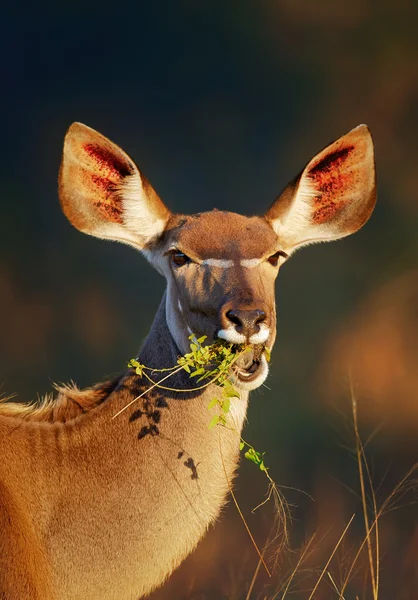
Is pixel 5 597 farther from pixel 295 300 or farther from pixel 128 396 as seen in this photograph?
pixel 295 300

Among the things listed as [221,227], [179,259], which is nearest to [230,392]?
[179,259]

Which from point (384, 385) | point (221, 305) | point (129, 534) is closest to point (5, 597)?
point (129, 534)

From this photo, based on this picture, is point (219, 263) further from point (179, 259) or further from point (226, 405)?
point (226, 405)

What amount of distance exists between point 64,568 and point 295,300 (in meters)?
12.6

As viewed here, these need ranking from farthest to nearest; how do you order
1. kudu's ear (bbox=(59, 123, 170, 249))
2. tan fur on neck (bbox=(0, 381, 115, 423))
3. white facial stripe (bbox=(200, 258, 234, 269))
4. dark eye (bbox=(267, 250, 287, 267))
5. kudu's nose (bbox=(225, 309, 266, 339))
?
kudu's ear (bbox=(59, 123, 170, 249))
dark eye (bbox=(267, 250, 287, 267))
tan fur on neck (bbox=(0, 381, 115, 423))
white facial stripe (bbox=(200, 258, 234, 269))
kudu's nose (bbox=(225, 309, 266, 339))

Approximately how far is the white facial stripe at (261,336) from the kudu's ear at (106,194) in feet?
3.28

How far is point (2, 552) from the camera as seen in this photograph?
398 cm

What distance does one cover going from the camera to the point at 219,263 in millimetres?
4461

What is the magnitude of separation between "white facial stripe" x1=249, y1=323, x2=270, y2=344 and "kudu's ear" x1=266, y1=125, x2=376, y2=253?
932 mm

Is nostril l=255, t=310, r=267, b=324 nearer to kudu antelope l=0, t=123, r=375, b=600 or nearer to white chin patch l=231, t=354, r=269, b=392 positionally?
kudu antelope l=0, t=123, r=375, b=600

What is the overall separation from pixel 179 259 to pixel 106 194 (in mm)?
599

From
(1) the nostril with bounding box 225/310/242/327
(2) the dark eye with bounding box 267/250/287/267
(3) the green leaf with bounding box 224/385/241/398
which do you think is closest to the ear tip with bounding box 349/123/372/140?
(2) the dark eye with bounding box 267/250/287/267

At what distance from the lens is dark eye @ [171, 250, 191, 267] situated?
15.0ft

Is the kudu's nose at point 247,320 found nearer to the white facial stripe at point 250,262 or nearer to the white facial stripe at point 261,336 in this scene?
the white facial stripe at point 261,336
